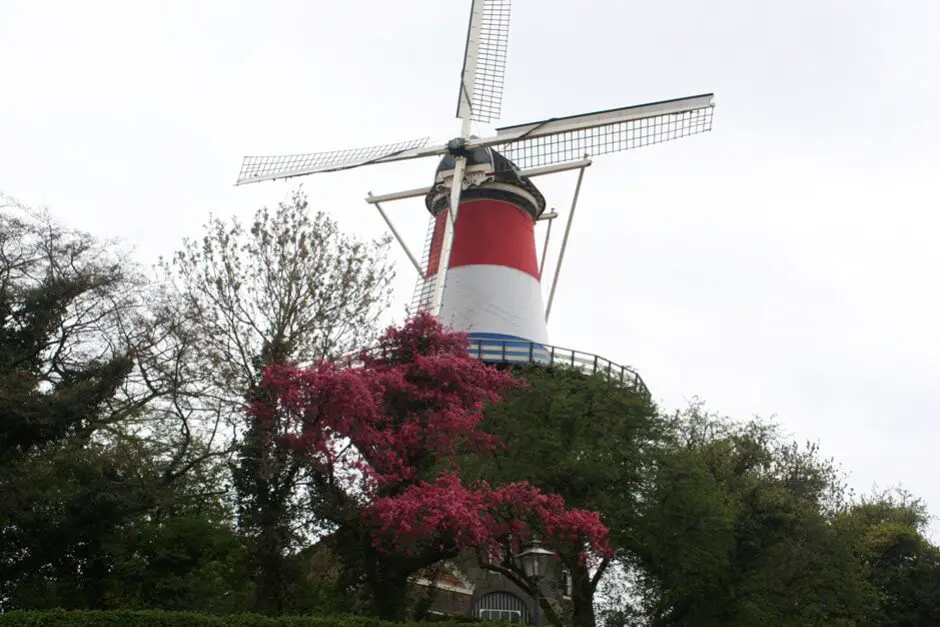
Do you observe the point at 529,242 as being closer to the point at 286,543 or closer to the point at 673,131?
the point at 673,131

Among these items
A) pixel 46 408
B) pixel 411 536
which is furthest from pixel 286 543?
pixel 46 408

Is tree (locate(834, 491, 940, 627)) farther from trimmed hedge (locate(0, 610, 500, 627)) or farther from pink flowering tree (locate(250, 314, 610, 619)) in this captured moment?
trimmed hedge (locate(0, 610, 500, 627))

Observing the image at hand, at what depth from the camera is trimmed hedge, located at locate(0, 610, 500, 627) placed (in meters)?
15.8

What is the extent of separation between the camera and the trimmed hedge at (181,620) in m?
15.8

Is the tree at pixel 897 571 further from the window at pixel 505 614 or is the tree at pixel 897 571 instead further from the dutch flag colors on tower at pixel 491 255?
the dutch flag colors on tower at pixel 491 255

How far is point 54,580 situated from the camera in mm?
20891

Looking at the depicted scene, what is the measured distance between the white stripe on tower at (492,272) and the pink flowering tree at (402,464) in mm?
12512

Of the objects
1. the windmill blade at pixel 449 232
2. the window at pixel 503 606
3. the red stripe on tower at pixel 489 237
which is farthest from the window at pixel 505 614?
the red stripe on tower at pixel 489 237

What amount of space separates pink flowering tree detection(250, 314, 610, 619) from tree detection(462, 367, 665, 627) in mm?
1031

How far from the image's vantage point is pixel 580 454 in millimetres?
20953

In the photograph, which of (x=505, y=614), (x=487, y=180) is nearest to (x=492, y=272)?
(x=487, y=180)

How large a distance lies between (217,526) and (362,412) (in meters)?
6.72

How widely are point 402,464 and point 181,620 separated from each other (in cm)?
459

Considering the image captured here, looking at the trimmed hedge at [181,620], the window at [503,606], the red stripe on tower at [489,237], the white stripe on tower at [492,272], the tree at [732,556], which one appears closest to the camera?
the trimmed hedge at [181,620]
